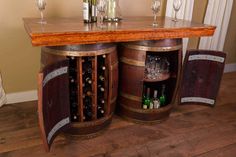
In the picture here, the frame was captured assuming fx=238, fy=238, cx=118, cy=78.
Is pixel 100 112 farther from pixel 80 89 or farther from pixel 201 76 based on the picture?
pixel 201 76

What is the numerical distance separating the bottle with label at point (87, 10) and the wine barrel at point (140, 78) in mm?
343

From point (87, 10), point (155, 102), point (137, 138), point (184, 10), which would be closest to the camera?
point (87, 10)

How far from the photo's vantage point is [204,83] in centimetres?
222

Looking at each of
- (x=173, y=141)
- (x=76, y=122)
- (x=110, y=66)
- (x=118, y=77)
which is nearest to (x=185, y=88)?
(x=173, y=141)

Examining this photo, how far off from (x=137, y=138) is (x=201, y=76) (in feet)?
2.76

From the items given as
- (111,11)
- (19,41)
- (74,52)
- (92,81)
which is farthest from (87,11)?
(19,41)

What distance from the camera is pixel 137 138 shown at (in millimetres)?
1887

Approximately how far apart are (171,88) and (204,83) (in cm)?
33

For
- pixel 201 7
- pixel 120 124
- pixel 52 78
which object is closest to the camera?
pixel 52 78

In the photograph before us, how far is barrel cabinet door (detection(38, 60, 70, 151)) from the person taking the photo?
1.38 meters

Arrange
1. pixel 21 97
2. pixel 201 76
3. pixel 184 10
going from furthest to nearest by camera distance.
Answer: pixel 184 10
pixel 21 97
pixel 201 76

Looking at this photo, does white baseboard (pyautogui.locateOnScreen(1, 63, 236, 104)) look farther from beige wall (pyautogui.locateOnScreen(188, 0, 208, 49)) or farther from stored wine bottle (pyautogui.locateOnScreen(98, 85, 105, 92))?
beige wall (pyautogui.locateOnScreen(188, 0, 208, 49))

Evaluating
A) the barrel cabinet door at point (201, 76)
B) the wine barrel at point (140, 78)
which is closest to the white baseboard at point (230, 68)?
the barrel cabinet door at point (201, 76)

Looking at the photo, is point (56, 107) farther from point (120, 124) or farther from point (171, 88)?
point (171, 88)
